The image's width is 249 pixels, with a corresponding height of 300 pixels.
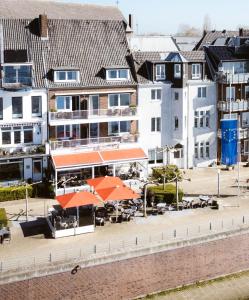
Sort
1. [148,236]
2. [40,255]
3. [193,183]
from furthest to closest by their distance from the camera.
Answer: [193,183], [148,236], [40,255]

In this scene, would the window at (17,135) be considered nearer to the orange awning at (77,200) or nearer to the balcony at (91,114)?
the balcony at (91,114)

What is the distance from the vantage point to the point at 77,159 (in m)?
45.3

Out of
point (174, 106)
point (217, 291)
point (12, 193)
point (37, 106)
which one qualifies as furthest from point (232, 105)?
point (217, 291)

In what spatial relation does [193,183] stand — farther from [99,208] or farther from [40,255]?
[40,255]

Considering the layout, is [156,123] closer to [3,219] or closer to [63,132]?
[63,132]

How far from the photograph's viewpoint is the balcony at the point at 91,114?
46188 mm

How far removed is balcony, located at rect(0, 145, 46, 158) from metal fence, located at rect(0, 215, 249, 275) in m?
14.4

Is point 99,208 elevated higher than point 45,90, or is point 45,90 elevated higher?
point 45,90

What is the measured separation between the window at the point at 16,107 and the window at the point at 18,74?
4.86 feet

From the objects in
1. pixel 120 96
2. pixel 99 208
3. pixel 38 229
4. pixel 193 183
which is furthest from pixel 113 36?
pixel 38 229

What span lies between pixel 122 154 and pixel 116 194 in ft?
35.2

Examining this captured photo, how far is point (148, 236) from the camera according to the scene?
34.2m

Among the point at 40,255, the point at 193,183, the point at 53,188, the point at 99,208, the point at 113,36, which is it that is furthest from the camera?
the point at 113,36

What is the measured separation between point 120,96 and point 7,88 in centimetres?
1082
